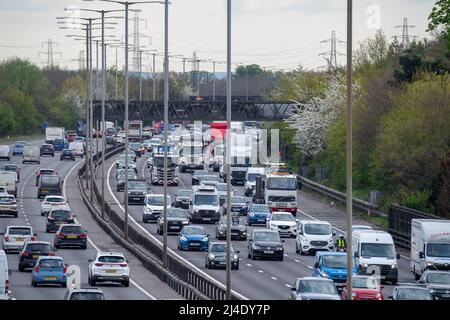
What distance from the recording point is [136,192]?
9031 cm

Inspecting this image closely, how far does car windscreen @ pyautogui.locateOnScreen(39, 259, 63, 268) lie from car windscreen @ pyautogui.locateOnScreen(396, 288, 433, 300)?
13.7m

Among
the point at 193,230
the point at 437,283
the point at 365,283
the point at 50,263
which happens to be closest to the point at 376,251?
the point at 437,283

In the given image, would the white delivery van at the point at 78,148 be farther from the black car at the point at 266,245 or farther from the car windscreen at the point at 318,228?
the black car at the point at 266,245

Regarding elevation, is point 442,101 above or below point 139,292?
above

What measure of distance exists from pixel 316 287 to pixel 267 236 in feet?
75.7

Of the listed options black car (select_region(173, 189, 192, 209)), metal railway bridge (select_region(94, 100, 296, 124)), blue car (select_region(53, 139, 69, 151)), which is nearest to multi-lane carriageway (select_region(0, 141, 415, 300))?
black car (select_region(173, 189, 192, 209))

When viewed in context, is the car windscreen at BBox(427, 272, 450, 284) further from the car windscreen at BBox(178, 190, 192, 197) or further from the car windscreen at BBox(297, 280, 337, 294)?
the car windscreen at BBox(178, 190, 192, 197)

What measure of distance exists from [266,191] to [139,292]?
37917 mm

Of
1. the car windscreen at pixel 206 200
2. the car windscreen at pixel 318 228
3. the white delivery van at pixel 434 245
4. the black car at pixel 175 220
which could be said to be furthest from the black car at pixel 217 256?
the car windscreen at pixel 206 200

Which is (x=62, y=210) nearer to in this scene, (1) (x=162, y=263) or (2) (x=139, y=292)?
(1) (x=162, y=263)

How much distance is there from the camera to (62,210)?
7206cm

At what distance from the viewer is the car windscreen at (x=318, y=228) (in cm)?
6100

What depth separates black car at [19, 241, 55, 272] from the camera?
5172 cm
